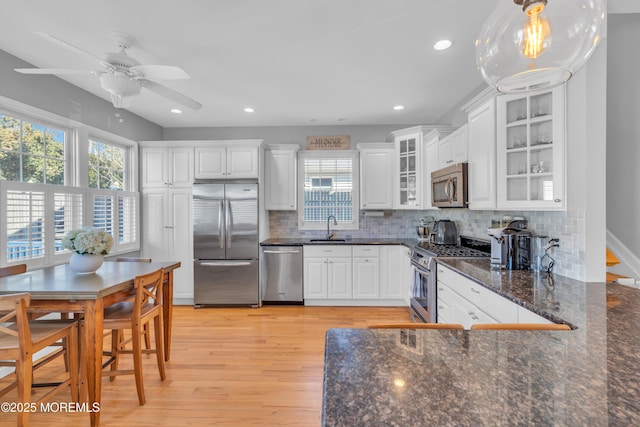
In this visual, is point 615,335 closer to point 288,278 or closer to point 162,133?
point 288,278

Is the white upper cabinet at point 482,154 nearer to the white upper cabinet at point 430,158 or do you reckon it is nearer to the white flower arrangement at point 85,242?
the white upper cabinet at point 430,158

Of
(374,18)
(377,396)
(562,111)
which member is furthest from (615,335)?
(374,18)

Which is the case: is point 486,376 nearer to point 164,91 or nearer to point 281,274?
point 164,91

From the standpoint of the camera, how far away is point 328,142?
467cm

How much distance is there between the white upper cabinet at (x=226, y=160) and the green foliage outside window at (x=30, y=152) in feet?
4.87

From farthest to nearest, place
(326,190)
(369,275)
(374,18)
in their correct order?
1. (326,190)
2. (369,275)
3. (374,18)

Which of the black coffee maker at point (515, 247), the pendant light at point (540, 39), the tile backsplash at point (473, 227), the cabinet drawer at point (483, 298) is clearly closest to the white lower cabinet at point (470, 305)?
the cabinet drawer at point (483, 298)

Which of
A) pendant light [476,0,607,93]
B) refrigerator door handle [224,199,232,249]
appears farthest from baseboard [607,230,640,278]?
refrigerator door handle [224,199,232,249]

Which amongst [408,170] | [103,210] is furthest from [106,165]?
[408,170]

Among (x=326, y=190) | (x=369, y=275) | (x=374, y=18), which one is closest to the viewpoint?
(x=374, y=18)

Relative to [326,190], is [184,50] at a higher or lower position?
higher

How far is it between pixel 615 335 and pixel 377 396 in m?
1.01

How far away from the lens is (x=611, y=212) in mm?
2473

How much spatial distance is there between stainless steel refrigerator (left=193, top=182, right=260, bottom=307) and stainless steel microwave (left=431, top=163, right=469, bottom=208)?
228cm
